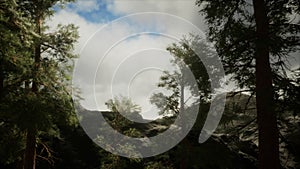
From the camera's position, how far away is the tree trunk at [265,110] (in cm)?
661

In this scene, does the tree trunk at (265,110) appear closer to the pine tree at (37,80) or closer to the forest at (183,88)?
the forest at (183,88)

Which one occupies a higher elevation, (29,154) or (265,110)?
(265,110)

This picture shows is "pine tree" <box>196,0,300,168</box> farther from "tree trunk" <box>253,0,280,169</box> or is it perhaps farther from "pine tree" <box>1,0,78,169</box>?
"pine tree" <box>1,0,78,169</box>

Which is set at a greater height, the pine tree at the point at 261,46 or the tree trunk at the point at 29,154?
the pine tree at the point at 261,46

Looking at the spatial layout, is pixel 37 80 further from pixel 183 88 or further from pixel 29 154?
pixel 183 88

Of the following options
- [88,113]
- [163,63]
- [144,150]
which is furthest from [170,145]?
[88,113]

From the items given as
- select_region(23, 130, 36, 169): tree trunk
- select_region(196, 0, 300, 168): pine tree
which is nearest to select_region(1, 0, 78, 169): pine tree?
select_region(23, 130, 36, 169): tree trunk

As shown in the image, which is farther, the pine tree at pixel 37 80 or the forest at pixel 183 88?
the pine tree at pixel 37 80

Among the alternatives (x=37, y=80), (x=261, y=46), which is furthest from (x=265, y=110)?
(x=37, y=80)

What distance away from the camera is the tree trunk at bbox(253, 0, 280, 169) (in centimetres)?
661

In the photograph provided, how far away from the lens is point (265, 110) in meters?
6.79

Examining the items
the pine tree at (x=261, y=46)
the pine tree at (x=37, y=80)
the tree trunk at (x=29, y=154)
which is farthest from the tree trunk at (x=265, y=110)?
the tree trunk at (x=29, y=154)

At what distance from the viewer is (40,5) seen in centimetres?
1237

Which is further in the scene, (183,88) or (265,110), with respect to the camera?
(183,88)
